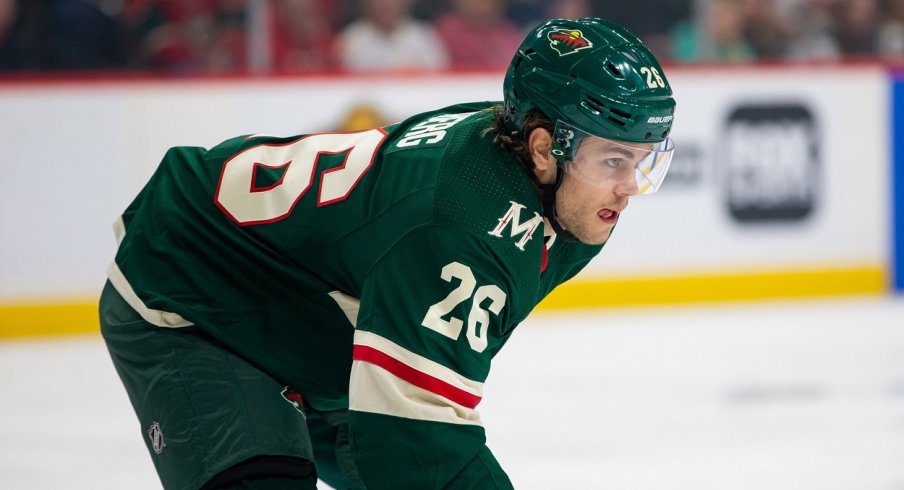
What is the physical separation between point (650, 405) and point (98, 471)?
2.04m

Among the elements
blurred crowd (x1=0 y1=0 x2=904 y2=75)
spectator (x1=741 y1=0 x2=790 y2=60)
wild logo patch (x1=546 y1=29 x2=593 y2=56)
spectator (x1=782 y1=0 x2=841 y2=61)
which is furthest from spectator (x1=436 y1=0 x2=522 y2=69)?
wild logo patch (x1=546 y1=29 x2=593 y2=56)

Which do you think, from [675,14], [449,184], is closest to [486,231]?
[449,184]

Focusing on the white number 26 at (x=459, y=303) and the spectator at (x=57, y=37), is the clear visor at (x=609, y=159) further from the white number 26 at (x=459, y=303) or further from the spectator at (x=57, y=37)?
the spectator at (x=57, y=37)

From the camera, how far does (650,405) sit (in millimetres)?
4660

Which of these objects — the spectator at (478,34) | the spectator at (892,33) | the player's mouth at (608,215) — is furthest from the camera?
the spectator at (892,33)

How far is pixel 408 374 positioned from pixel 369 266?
211 mm

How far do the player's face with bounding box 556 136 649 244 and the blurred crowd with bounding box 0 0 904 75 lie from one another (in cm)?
477

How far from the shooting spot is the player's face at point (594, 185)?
2.01 metres

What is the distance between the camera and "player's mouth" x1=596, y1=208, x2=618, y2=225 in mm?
2078

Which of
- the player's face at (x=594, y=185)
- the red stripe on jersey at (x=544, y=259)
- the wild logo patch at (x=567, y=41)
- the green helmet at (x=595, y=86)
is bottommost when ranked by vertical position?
the red stripe on jersey at (x=544, y=259)

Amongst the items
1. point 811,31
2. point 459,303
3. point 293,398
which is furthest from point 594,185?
point 811,31

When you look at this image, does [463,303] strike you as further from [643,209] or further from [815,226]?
[815,226]

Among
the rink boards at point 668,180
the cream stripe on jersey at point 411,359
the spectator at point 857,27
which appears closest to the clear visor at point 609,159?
the cream stripe on jersey at point 411,359

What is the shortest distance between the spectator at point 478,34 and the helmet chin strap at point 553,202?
5.02 meters
